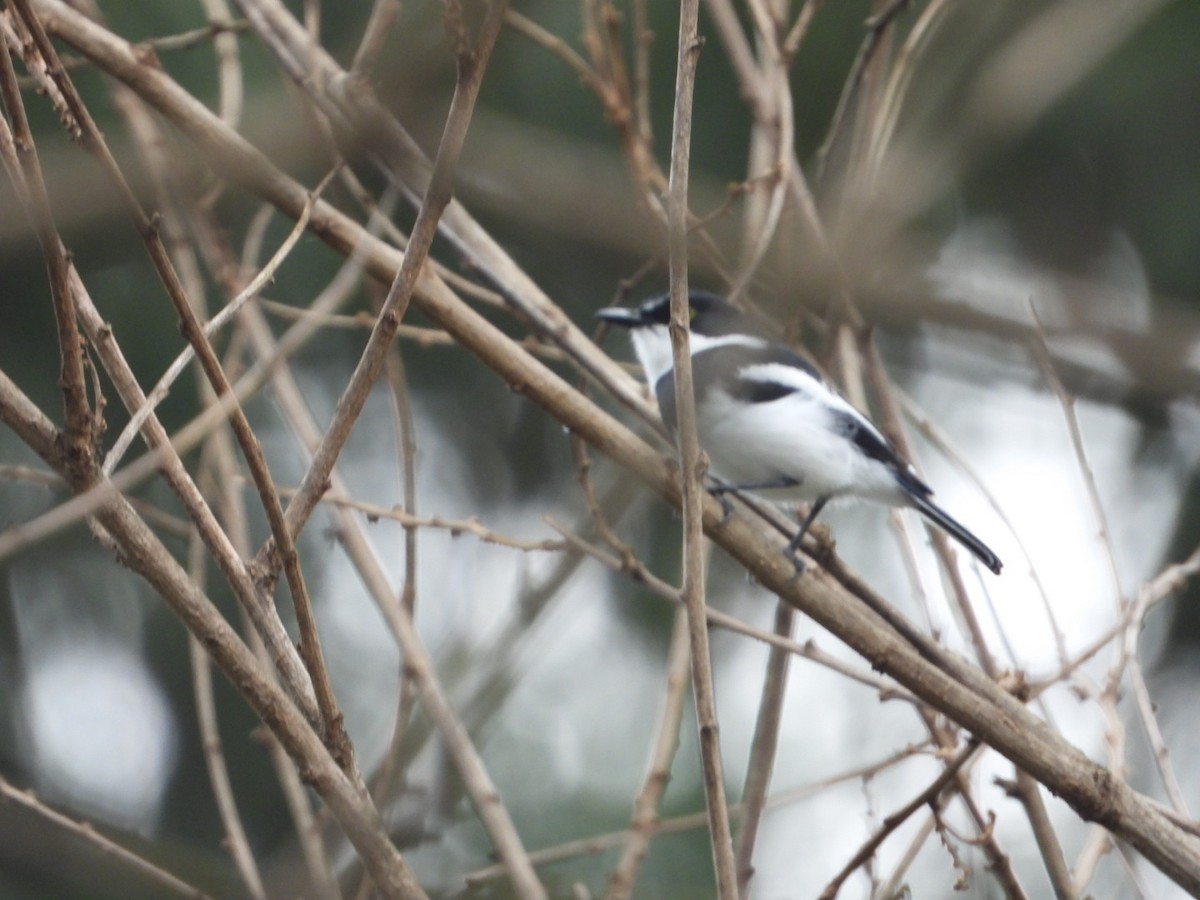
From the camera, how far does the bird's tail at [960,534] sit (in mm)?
3223

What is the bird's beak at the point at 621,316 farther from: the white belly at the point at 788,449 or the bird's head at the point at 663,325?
the white belly at the point at 788,449

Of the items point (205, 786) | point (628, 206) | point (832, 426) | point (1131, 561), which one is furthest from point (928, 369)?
point (205, 786)

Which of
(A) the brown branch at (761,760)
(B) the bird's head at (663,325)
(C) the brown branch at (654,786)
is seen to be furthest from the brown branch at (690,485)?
(B) the bird's head at (663,325)

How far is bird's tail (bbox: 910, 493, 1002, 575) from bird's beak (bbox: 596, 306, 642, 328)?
3.21 feet

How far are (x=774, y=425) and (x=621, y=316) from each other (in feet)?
1.73

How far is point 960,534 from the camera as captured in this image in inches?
129

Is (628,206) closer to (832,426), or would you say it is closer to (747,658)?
(832,426)

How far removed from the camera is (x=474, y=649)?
3.07 m

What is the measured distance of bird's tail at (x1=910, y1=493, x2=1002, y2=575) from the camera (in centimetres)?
322

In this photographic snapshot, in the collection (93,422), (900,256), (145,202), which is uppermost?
(145,202)

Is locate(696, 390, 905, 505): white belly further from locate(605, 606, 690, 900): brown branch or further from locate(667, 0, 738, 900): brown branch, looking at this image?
locate(667, 0, 738, 900): brown branch

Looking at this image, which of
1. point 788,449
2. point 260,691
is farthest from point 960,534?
point 260,691

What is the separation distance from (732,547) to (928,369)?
2820 millimetres

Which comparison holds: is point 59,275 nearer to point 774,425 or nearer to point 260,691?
point 260,691
